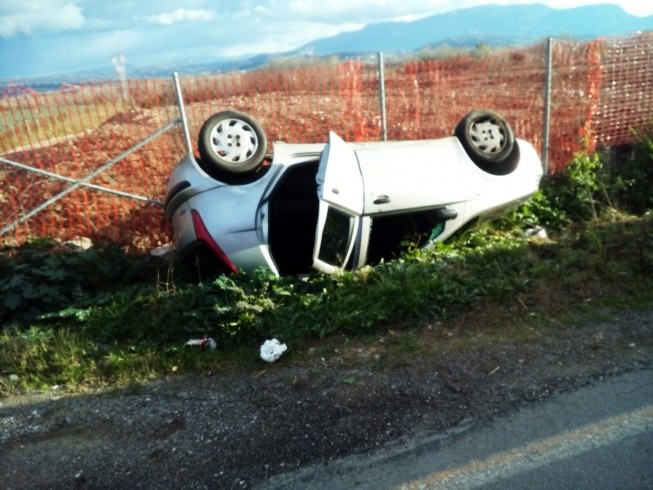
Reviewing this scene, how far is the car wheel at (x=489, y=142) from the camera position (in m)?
6.31

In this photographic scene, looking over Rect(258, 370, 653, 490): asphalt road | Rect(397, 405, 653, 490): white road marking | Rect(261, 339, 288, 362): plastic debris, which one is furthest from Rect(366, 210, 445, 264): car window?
Rect(397, 405, 653, 490): white road marking

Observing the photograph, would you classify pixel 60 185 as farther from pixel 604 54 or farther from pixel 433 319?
pixel 604 54

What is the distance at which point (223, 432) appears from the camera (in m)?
3.38

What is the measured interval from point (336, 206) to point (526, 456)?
2.98 metres

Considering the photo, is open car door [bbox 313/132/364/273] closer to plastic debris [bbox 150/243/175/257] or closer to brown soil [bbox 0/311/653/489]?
brown soil [bbox 0/311/653/489]

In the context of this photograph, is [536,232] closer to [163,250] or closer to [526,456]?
[526,456]

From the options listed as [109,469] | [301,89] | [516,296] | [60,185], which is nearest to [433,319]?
[516,296]

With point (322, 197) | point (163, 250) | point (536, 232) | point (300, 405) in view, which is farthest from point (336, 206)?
point (536, 232)

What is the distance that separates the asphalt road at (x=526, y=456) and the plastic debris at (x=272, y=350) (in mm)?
1367

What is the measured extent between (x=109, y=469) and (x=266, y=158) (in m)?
4.08

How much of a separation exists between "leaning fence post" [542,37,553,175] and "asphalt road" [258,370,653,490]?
18.9 feet

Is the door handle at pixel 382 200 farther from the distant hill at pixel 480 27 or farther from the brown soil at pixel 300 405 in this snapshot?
the distant hill at pixel 480 27

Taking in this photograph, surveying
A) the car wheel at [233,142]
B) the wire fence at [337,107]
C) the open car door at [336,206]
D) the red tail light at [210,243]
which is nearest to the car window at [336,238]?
the open car door at [336,206]

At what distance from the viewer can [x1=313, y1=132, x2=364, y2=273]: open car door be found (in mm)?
5165
